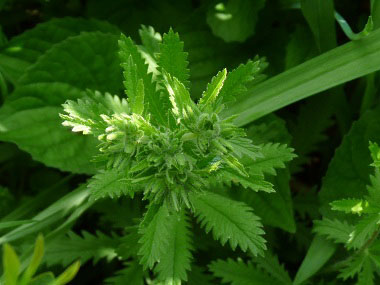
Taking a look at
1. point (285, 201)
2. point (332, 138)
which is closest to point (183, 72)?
point (285, 201)

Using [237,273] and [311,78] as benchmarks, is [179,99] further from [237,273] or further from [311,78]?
[237,273]

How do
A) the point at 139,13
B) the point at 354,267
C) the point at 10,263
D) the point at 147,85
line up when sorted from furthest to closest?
the point at 139,13 → the point at 354,267 → the point at 147,85 → the point at 10,263

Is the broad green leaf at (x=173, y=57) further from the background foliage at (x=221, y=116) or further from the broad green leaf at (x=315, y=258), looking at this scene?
the broad green leaf at (x=315, y=258)

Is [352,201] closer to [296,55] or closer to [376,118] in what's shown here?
[376,118]

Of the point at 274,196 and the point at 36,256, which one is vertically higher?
the point at 274,196

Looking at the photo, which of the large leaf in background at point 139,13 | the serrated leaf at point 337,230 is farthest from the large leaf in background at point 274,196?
the large leaf in background at point 139,13

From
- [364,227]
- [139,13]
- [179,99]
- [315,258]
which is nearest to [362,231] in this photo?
[364,227]

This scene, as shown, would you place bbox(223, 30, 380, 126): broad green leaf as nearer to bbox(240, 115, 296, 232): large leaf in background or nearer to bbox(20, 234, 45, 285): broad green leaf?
bbox(240, 115, 296, 232): large leaf in background
